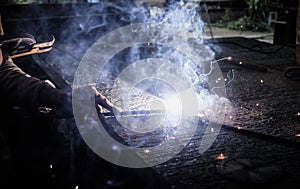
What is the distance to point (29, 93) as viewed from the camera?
3.15 metres

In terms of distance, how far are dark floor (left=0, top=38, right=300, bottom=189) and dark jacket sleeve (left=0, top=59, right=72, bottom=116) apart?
1.03ft

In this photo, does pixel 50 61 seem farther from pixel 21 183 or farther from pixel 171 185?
pixel 171 185

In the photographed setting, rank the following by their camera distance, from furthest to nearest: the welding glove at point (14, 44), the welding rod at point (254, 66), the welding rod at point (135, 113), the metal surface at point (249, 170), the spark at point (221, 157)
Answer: the welding rod at point (254, 66) → the welding rod at point (135, 113) → the welding glove at point (14, 44) → the spark at point (221, 157) → the metal surface at point (249, 170)

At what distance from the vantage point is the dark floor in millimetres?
2764

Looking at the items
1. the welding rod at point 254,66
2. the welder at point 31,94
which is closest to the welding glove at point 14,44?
the welder at point 31,94

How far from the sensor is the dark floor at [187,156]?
276cm

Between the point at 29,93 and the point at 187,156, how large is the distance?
1537 mm

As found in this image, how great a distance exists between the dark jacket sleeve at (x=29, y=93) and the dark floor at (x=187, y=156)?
31 cm

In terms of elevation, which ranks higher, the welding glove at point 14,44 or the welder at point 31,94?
the welding glove at point 14,44

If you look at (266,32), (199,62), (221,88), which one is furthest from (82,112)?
(266,32)

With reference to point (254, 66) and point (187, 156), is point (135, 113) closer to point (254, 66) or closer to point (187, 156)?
point (187, 156)

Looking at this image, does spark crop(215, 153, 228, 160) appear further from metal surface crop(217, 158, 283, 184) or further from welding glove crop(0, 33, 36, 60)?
welding glove crop(0, 33, 36, 60)

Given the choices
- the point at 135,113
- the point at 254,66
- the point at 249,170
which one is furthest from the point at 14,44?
the point at 254,66

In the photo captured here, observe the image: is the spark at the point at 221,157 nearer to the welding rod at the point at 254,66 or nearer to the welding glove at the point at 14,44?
the welding glove at the point at 14,44
